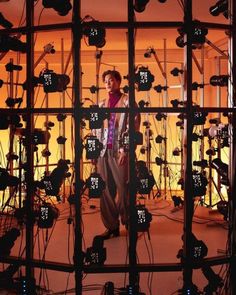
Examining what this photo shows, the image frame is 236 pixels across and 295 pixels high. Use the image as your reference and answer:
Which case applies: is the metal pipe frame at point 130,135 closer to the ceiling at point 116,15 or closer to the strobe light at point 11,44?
the strobe light at point 11,44

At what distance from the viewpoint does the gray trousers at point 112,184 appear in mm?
4566

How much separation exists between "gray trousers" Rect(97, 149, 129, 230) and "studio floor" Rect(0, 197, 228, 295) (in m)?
0.37

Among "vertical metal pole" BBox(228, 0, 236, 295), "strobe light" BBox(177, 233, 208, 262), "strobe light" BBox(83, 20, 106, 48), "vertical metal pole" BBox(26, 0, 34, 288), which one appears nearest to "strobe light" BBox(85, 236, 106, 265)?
"vertical metal pole" BBox(26, 0, 34, 288)

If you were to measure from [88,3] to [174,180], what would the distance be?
433 centimetres

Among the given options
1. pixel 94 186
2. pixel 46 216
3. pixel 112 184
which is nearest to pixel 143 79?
pixel 94 186

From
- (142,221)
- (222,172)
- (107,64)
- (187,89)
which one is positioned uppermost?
(107,64)

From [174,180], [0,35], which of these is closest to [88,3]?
[0,35]

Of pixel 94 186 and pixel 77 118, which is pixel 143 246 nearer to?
pixel 94 186

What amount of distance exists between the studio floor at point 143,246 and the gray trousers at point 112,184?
37cm

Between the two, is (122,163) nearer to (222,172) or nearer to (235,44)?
(222,172)

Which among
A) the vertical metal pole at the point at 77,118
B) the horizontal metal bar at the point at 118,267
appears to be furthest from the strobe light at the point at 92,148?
the horizontal metal bar at the point at 118,267

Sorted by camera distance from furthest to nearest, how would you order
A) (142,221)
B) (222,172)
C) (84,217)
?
1. (84,217)
2. (222,172)
3. (142,221)

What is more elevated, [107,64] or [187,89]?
[107,64]

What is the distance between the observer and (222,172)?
454cm
